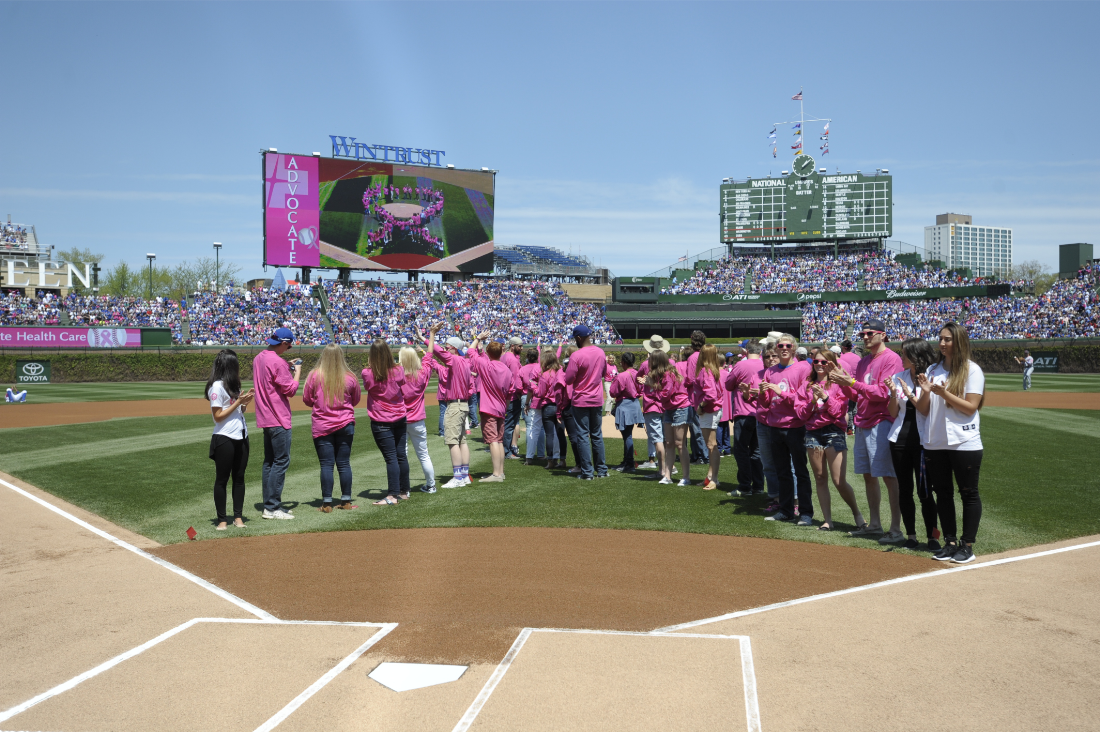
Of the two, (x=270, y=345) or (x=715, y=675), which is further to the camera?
(x=270, y=345)

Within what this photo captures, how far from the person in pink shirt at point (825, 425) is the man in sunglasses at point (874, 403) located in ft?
0.57

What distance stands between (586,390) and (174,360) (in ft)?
120

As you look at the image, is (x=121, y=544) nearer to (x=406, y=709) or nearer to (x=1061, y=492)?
(x=406, y=709)

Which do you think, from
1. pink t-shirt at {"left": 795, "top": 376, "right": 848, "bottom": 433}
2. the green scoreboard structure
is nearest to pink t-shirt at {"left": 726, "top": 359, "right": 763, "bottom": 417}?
pink t-shirt at {"left": 795, "top": 376, "right": 848, "bottom": 433}

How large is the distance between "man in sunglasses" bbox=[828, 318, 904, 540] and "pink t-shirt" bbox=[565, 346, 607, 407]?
12.1ft

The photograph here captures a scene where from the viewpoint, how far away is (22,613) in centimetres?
542

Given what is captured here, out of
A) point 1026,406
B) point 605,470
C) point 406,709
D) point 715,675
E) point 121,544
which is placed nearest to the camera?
point 406,709

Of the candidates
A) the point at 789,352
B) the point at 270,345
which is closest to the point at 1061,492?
the point at 789,352

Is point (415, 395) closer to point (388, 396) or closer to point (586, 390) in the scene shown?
point (388, 396)

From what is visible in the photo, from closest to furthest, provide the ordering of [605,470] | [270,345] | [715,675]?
[715,675]
[270,345]
[605,470]

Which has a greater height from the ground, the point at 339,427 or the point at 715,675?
the point at 339,427

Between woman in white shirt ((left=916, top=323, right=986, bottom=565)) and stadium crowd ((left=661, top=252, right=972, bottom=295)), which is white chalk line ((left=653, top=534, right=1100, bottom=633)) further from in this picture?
stadium crowd ((left=661, top=252, right=972, bottom=295))

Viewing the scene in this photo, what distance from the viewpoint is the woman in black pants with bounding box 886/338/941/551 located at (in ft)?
22.0

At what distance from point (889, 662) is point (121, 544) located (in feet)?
22.4
